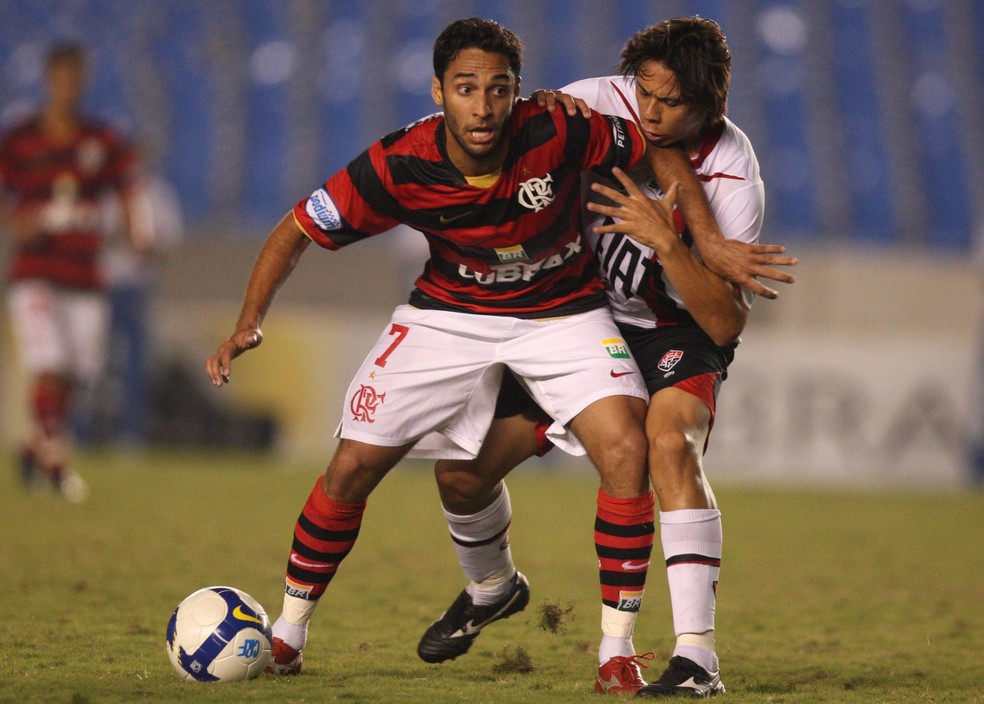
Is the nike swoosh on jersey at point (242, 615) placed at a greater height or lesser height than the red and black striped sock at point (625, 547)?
lesser

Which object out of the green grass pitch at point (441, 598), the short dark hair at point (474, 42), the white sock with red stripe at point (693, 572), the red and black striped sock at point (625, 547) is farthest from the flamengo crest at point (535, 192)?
the green grass pitch at point (441, 598)

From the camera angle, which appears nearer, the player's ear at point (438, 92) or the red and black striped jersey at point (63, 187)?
the player's ear at point (438, 92)

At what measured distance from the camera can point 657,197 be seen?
4.01 m

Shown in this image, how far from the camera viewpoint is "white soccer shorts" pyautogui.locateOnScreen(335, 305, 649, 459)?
12.4 feet

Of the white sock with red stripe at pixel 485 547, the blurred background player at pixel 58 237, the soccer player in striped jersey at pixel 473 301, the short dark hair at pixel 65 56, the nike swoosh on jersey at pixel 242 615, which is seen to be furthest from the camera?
the blurred background player at pixel 58 237

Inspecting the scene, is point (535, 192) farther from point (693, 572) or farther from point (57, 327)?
point (57, 327)

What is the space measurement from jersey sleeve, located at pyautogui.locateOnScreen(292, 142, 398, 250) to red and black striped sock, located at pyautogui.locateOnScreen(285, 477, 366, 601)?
734mm

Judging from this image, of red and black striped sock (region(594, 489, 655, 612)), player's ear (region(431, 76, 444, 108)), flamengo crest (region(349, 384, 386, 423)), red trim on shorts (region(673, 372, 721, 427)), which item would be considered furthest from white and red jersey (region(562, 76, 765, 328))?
flamengo crest (region(349, 384, 386, 423))

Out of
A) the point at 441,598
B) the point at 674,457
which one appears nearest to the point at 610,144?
the point at 674,457

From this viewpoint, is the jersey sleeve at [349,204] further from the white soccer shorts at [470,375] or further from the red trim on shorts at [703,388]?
the red trim on shorts at [703,388]

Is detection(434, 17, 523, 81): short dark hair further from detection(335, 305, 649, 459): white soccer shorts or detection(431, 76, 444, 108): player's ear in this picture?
detection(335, 305, 649, 459): white soccer shorts

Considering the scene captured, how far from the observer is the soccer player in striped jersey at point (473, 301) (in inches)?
144

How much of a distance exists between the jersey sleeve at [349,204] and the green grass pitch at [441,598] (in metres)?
1.25

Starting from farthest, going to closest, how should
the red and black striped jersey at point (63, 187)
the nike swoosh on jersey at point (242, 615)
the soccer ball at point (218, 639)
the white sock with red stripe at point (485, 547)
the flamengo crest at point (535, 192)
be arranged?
the red and black striped jersey at point (63, 187)
the white sock with red stripe at point (485, 547)
the flamengo crest at point (535, 192)
the nike swoosh on jersey at point (242, 615)
the soccer ball at point (218, 639)
